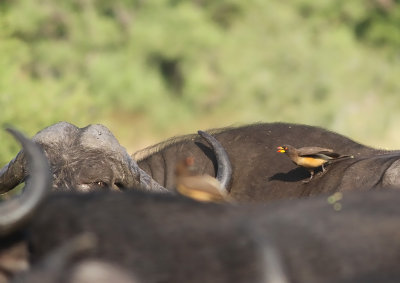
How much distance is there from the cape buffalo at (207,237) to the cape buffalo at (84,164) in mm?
3136

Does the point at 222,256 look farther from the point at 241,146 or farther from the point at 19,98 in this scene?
the point at 19,98

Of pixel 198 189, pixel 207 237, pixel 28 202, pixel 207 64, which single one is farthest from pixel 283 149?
pixel 207 64

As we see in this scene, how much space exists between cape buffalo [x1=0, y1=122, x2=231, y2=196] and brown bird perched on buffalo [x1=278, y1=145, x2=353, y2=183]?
607 millimetres

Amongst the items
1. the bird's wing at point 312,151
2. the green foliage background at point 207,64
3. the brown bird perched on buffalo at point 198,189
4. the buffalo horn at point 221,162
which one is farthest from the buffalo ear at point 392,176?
the green foliage background at point 207,64

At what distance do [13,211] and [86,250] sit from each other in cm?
36

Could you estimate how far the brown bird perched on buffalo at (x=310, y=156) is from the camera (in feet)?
26.1

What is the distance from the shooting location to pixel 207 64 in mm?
22797

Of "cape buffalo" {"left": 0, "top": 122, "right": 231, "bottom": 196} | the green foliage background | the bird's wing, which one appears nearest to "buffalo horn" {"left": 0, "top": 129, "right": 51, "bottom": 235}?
"cape buffalo" {"left": 0, "top": 122, "right": 231, "bottom": 196}

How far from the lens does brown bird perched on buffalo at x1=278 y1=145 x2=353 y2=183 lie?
26.1 feet

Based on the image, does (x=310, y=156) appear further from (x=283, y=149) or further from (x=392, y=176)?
(x=392, y=176)

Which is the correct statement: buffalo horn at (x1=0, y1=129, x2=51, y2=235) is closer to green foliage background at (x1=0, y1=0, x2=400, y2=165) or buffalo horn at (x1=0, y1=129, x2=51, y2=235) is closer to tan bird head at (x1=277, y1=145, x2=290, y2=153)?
tan bird head at (x1=277, y1=145, x2=290, y2=153)

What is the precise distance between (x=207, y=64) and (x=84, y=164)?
15.6 m

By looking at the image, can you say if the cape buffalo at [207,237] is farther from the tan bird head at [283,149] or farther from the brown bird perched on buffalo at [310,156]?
the tan bird head at [283,149]

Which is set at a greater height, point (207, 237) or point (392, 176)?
point (392, 176)
